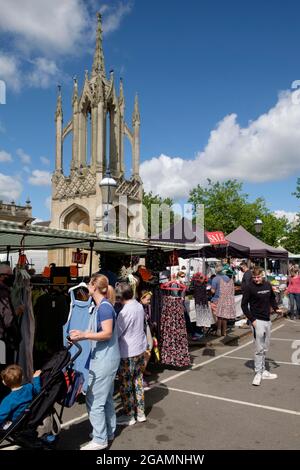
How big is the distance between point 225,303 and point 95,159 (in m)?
22.9

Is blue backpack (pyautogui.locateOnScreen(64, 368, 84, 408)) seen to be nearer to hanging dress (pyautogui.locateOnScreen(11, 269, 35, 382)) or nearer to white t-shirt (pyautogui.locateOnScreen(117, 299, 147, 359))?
white t-shirt (pyautogui.locateOnScreen(117, 299, 147, 359))

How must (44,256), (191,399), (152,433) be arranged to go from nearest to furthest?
(152,433), (191,399), (44,256)

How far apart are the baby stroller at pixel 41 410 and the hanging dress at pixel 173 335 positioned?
10.7ft

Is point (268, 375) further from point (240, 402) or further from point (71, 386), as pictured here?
point (71, 386)

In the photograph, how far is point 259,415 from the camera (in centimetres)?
477

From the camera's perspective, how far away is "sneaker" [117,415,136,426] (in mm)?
4473

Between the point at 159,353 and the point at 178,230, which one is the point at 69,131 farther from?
the point at 159,353

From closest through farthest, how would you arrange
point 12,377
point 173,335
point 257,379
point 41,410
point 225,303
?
point 41,410
point 12,377
point 257,379
point 173,335
point 225,303

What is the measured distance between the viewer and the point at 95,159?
30.4m

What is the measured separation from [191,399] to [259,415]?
102 cm

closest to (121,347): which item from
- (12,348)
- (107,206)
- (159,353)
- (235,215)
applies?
(12,348)

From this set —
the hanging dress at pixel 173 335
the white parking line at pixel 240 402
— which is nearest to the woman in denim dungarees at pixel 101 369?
the white parking line at pixel 240 402

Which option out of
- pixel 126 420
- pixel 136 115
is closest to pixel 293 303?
pixel 126 420

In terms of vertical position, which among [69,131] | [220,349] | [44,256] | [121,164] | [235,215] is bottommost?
[220,349]
